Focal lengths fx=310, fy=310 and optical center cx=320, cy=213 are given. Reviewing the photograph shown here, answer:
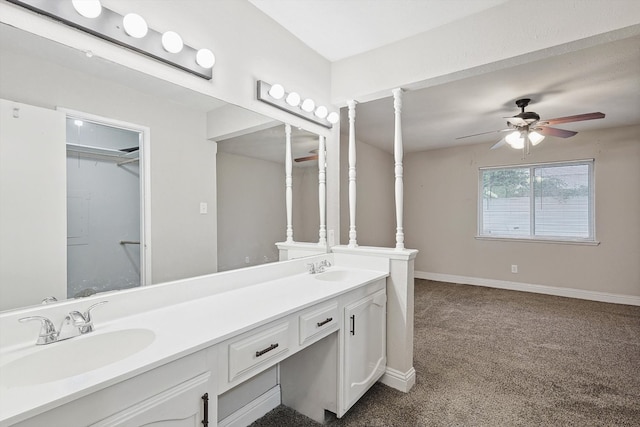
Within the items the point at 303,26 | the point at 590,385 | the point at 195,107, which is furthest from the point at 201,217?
the point at 590,385

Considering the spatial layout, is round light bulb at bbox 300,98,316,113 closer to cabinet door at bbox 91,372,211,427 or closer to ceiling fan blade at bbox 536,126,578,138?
cabinet door at bbox 91,372,211,427

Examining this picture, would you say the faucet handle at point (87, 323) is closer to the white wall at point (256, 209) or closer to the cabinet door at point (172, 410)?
the cabinet door at point (172, 410)

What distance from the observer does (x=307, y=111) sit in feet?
7.45

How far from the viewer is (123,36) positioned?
128 centimetres

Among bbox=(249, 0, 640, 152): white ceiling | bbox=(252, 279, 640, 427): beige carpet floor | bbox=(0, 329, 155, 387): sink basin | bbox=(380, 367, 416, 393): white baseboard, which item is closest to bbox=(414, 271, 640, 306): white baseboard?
bbox=(252, 279, 640, 427): beige carpet floor

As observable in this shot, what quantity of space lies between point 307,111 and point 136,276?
1.54m

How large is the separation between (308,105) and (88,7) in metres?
1.34

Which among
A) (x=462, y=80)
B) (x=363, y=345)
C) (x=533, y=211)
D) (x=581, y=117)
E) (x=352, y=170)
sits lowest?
(x=363, y=345)

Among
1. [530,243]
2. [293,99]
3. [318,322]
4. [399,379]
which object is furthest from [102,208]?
[530,243]

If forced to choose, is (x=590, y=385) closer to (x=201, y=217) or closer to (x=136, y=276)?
(x=201, y=217)

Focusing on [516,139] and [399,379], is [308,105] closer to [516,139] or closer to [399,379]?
[399,379]

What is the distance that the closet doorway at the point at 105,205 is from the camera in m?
1.18

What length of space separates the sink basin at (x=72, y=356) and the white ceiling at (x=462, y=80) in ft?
6.19

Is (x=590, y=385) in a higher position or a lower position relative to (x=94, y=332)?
lower
